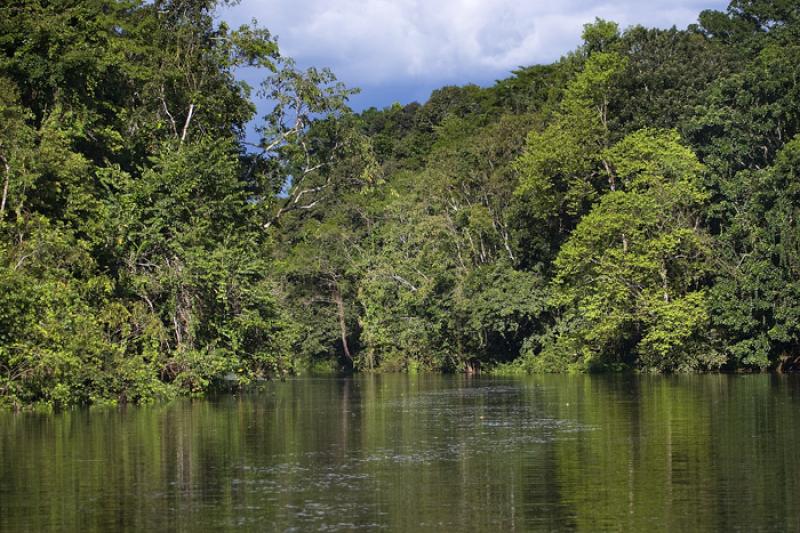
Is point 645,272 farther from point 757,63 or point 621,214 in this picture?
point 757,63

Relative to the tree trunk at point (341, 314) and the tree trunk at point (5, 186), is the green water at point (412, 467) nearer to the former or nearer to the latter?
the tree trunk at point (5, 186)

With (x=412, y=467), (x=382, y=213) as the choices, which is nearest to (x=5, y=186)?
(x=412, y=467)

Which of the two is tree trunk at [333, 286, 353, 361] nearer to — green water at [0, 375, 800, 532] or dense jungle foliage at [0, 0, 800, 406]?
dense jungle foliage at [0, 0, 800, 406]

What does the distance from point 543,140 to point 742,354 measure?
1838 centimetres

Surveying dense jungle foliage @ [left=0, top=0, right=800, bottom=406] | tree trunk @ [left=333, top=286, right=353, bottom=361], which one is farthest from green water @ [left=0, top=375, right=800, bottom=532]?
tree trunk @ [left=333, top=286, right=353, bottom=361]

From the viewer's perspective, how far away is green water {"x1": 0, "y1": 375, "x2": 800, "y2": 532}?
56.0ft

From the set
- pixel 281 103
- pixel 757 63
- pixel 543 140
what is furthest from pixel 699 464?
pixel 543 140

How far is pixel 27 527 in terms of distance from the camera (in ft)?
54.7

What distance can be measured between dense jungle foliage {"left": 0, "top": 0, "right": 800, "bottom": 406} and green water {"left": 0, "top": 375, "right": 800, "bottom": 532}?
17.9 feet

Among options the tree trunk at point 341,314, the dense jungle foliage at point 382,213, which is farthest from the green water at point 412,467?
the tree trunk at point 341,314

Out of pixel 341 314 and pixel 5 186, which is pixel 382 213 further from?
pixel 5 186

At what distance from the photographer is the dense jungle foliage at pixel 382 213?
1633 inches

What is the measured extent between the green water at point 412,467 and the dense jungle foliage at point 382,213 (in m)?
5.46

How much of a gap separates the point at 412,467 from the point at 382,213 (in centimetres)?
7232
